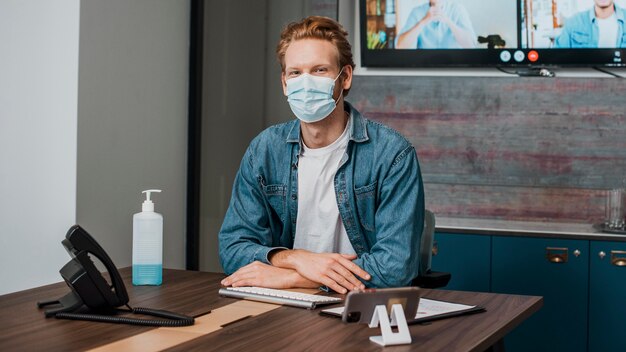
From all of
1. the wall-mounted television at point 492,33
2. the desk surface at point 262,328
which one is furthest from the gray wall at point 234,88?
the desk surface at point 262,328

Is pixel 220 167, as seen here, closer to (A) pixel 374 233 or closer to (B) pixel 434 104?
(B) pixel 434 104

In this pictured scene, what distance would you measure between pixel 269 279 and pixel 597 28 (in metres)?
2.45

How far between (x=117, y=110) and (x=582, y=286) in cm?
208

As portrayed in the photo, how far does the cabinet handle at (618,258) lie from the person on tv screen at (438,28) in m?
1.20

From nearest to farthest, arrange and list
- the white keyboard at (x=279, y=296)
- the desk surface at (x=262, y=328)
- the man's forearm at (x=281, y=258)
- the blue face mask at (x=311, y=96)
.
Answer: the desk surface at (x=262, y=328)
the white keyboard at (x=279, y=296)
the man's forearm at (x=281, y=258)
the blue face mask at (x=311, y=96)

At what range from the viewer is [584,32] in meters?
3.96

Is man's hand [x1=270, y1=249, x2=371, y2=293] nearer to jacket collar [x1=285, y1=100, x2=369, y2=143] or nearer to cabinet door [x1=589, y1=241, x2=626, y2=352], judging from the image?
jacket collar [x1=285, y1=100, x2=369, y2=143]

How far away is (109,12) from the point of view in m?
3.51

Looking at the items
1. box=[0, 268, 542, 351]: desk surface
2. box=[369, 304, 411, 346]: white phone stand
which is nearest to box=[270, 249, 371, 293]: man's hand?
box=[0, 268, 542, 351]: desk surface

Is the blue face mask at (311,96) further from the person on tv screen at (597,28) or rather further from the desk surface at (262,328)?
the person on tv screen at (597,28)

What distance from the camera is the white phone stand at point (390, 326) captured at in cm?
159

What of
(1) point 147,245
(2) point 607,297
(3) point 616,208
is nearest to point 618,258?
(2) point 607,297

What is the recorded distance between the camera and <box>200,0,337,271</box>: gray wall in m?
4.27

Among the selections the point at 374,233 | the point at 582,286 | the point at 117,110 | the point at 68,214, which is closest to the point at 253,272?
the point at 374,233
